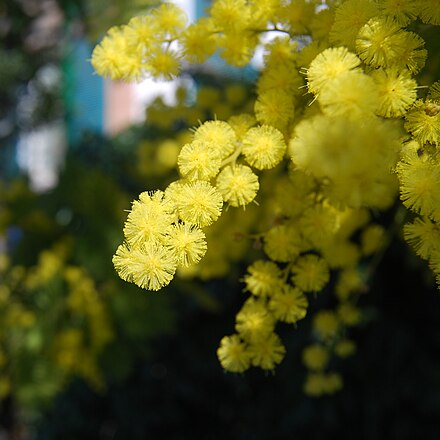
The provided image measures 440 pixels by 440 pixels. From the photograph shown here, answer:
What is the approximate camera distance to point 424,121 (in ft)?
2.23

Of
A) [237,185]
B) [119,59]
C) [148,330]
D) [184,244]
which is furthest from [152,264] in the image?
[148,330]

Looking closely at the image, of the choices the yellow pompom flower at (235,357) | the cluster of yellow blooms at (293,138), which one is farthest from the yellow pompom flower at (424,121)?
the yellow pompom flower at (235,357)

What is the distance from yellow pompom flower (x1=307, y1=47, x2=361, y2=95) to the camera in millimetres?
612

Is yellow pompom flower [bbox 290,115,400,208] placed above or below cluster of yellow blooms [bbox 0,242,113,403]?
above

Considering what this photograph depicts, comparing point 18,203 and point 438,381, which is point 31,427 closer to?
point 18,203

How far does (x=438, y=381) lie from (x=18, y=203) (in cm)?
140

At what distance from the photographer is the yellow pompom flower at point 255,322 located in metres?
0.83

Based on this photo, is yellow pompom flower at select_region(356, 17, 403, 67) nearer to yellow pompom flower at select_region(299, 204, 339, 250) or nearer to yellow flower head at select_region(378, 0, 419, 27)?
yellow flower head at select_region(378, 0, 419, 27)

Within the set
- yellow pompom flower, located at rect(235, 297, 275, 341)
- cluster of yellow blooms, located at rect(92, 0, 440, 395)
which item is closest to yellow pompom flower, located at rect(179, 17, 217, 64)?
cluster of yellow blooms, located at rect(92, 0, 440, 395)

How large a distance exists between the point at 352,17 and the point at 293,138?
148 millimetres

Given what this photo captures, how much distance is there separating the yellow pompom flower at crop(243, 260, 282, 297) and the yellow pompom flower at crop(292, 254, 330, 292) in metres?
0.02

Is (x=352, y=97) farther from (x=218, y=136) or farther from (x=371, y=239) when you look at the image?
(x=371, y=239)

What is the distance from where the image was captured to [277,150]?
71 cm

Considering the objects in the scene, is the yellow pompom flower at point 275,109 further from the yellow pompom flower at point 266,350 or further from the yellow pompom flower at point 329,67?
the yellow pompom flower at point 266,350
